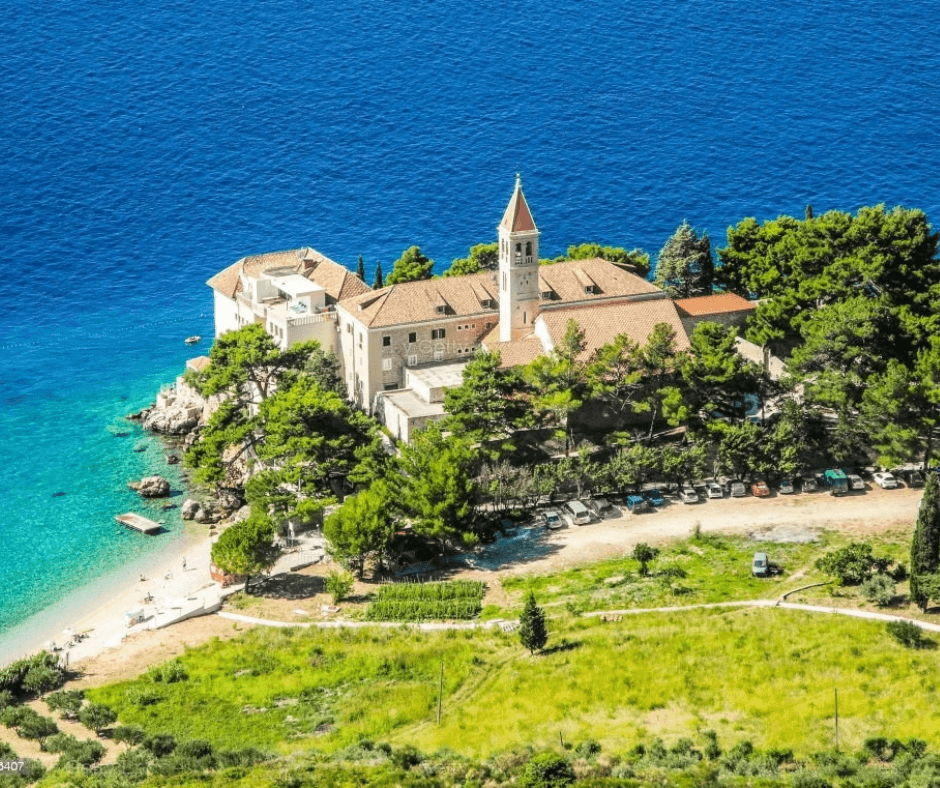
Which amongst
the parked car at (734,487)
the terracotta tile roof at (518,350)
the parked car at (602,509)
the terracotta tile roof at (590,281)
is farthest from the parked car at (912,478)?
the terracotta tile roof at (518,350)

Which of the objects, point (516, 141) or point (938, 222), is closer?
point (938, 222)

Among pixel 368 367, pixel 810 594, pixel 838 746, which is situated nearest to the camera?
pixel 838 746

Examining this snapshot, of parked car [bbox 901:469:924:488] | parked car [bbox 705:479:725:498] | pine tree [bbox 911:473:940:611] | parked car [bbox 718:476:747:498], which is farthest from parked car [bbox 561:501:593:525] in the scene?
pine tree [bbox 911:473:940:611]

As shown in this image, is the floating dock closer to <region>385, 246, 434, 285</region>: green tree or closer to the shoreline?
the shoreline

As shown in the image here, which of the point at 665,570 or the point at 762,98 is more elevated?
the point at 762,98

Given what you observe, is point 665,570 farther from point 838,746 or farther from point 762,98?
→ point 762,98

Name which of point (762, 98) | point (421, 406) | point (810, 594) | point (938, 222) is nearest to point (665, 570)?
point (810, 594)

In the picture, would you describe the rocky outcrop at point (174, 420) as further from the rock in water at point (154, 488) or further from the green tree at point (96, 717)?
the green tree at point (96, 717)
